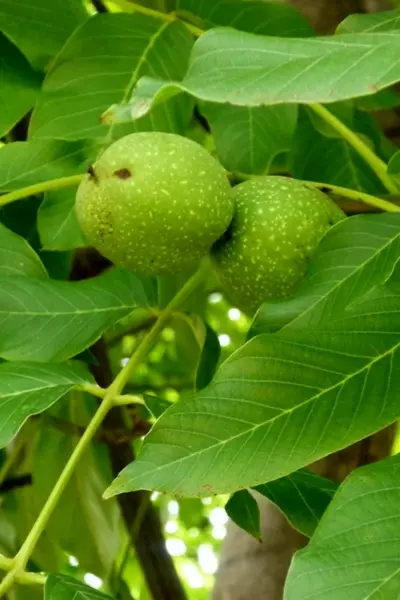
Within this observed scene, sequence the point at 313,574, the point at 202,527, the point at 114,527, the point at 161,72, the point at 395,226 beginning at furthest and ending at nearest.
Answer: the point at 202,527 < the point at 114,527 < the point at 161,72 < the point at 395,226 < the point at 313,574

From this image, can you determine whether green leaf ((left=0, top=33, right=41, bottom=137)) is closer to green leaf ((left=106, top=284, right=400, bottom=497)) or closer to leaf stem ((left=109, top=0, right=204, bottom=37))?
leaf stem ((left=109, top=0, right=204, bottom=37))

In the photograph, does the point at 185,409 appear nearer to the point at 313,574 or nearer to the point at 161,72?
the point at 313,574

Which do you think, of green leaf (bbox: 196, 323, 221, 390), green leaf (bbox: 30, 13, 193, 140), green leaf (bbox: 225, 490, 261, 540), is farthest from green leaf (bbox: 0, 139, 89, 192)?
green leaf (bbox: 225, 490, 261, 540)

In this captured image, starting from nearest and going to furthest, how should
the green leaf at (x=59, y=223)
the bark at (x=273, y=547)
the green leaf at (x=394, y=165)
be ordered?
the green leaf at (x=394, y=165)
the green leaf at (x=59, y=223)
the bark at (x=273, y=547)

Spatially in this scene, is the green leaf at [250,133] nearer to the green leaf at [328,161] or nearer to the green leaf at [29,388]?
the green leaf at [328,161]

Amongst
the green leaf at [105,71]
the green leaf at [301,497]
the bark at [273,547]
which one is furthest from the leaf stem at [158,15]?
the bark at [273,547]

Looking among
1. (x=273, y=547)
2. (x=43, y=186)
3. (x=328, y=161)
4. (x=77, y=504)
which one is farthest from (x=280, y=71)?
(x=273, y=547)

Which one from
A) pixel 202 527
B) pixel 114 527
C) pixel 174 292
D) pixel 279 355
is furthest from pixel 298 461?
pixel 202 527
